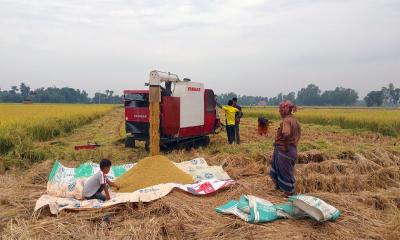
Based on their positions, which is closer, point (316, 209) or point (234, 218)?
point (316, 209)

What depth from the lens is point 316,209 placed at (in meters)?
4.77

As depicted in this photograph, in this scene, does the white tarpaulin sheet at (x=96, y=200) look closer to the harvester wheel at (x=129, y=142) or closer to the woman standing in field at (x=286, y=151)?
the woman standing in field at (x=286, y=151)

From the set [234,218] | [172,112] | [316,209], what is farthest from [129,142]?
[316,209]

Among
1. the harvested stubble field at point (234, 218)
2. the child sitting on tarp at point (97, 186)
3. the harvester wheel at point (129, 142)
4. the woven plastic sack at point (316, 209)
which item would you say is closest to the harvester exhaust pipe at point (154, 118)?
the harvested stubble field at point (234, 218)

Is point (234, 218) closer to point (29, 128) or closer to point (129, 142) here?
point (129, 142)

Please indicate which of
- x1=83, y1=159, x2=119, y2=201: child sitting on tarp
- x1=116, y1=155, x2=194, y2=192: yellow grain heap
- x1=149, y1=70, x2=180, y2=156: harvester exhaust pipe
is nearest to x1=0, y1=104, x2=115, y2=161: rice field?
x1=149, y1=70, x2=180, y2=156: harvester exhaust pipe

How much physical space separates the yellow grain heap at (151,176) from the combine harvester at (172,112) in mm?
3496

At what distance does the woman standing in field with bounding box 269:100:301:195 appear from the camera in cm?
641

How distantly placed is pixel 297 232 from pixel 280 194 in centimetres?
183

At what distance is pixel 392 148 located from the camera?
988 centimetres

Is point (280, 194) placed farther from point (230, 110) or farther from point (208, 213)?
point (230, 110)

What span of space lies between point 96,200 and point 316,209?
334 cm

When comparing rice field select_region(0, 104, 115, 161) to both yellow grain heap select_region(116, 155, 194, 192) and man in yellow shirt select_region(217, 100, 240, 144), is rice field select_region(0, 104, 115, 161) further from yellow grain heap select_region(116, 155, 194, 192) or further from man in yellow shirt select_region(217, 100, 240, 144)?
man in yellow shirt select_region(217, 100, 240, 144)

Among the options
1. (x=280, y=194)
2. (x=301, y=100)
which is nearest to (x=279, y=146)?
(x=280, y=194)
